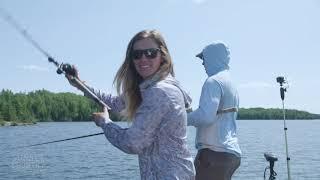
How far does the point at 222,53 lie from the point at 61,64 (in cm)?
225

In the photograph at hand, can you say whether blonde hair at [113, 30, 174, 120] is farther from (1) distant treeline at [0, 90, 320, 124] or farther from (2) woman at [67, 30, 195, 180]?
(1) distant treeline at [0, 90, 320, 124]

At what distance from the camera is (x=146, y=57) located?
135 inches

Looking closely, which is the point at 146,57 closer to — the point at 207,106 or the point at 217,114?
the point at 207,106

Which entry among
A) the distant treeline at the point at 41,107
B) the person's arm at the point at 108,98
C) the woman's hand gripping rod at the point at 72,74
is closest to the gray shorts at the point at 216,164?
the person's arm at the point at 108,98

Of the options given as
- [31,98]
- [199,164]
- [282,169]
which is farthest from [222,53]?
[31,98]

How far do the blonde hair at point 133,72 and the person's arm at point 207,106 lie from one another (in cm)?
142

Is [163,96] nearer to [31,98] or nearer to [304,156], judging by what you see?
[304,156]

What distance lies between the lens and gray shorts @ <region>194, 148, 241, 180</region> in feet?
17.5

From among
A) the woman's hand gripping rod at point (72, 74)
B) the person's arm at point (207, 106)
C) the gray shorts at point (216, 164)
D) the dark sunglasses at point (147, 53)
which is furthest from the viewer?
the gray shorts at point (216, 164)

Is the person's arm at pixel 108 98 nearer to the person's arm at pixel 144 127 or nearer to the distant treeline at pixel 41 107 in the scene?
the person's arm at pixel 144 127

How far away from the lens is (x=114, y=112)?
13.4ft

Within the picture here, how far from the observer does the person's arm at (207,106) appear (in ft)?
16.3

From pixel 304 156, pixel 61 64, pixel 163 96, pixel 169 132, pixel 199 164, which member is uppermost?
pixel 61 64

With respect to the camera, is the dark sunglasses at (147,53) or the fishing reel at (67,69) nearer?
the dark sunglasses at (147,53)
